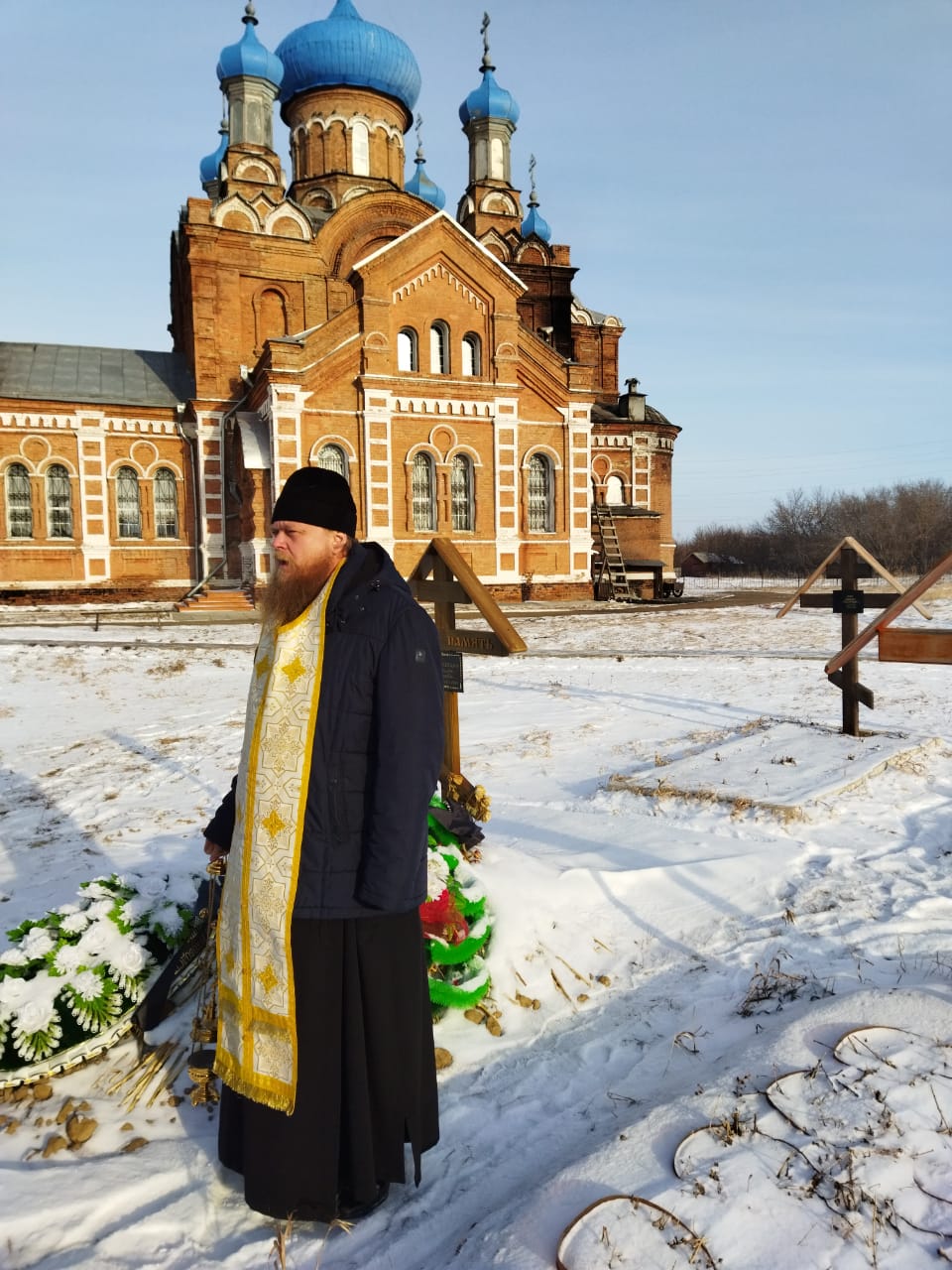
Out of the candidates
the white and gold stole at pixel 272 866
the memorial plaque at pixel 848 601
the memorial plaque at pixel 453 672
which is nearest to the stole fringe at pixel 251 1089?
the white and gold stole at pixel 272 866

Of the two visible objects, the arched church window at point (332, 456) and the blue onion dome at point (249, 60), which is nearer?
the arched church window at point (332, 456)

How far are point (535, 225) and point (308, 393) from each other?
1485cm

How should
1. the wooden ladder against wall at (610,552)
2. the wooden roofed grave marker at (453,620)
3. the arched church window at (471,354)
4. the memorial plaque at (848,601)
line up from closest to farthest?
1. the wooden roofed grave marker at (453,620)
2. the memorial plaque at (848,601)
3. the arched church window at (471,354)
4. the wooden ladder against wall at (610,552)

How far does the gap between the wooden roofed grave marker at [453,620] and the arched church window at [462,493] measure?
18610 mm

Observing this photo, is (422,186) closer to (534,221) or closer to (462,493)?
(534,221)

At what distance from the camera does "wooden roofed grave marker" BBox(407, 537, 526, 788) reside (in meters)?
4.22

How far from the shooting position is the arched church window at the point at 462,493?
23109 millimetres

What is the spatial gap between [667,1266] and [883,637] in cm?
204

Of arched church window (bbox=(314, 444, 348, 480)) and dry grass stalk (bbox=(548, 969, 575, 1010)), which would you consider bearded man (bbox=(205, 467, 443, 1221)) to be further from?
arched church window (bbox=(314, 444, 348, 480))

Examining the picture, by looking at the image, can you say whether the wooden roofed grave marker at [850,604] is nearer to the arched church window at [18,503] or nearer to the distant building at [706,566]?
the arched church window at [18,503]

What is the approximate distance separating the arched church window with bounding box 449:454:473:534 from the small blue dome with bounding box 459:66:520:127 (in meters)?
14.9

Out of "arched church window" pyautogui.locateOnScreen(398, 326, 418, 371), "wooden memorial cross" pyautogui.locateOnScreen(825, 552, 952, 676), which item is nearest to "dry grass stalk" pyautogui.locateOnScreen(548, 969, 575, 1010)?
"wooden memorial cross" pyautogui.locateOnScreen(825, 552, 952, 676)

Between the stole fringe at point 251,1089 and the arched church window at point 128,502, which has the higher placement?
the arched church window at point 128,502

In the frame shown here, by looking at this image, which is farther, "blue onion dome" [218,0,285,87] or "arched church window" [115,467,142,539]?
"blue onion dome" [218,0,285,87]
